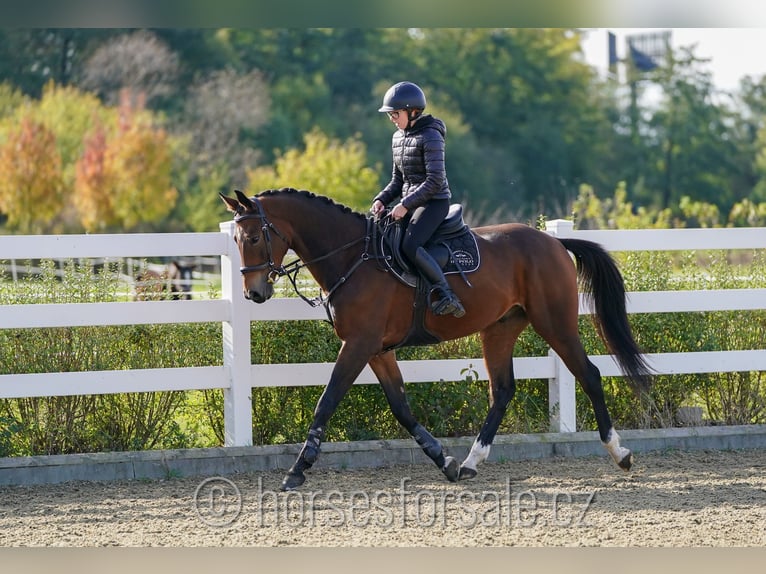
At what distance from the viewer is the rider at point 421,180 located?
21.7 feet

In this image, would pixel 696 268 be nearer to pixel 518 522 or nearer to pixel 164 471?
pixel 518 522

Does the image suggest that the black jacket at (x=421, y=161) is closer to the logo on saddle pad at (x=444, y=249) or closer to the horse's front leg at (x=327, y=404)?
the logo on saddle pad at (x=444, y=249)

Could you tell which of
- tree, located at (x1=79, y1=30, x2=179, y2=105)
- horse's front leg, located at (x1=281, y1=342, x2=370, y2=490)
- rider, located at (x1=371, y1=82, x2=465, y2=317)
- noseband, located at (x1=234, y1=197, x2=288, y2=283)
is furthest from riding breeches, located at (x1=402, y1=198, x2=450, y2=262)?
tree, located at (x1=79, y1=30, x2=179, y2=105)

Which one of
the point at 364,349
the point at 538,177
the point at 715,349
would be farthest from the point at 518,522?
the point at 538,177

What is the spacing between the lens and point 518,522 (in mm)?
5688

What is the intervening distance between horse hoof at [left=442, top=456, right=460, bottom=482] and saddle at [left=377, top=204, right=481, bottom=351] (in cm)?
79

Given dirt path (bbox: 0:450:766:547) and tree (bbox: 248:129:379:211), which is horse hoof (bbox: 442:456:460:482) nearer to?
dirt path (bbox: 0:450:766:547)

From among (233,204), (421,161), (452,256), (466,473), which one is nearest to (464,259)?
(452,256)

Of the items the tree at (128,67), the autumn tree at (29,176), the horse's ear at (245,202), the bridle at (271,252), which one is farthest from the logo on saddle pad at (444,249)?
the tree at (128,67)

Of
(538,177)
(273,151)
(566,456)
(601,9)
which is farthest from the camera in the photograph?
(538,177)

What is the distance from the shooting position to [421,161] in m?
6.76

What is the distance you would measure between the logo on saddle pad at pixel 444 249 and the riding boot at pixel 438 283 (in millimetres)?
104

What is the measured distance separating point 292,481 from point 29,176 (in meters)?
36.4

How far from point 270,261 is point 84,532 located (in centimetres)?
191
